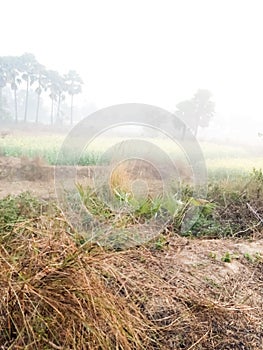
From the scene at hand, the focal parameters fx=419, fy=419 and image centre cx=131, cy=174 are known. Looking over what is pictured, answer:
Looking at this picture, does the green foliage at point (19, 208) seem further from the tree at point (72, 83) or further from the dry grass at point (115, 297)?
the tree at point (72, 83)

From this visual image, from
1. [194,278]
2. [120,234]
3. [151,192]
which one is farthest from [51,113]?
[194,278]

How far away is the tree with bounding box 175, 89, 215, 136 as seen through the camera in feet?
5.76

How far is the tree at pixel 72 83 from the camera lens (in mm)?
1659

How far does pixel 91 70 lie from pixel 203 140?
0.56 meters

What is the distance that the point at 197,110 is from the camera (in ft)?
5.92

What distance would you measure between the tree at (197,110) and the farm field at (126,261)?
99mm

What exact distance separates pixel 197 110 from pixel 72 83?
0.54m

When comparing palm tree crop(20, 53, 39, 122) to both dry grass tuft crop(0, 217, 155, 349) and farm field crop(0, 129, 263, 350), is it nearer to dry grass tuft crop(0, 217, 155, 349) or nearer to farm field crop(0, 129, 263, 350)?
farm field crop(0, 129, 263, 350)

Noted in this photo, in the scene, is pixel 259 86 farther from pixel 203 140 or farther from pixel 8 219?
pixel 8 219

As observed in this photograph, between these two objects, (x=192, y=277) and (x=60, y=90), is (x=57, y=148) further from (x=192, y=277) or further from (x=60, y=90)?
(x=192, y=277)

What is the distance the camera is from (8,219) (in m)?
1.32

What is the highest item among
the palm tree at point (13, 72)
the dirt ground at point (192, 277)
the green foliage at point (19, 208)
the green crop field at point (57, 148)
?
the palm tree at point (13, 72)

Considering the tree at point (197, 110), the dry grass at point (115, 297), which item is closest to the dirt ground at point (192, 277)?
the dry grass at point (115, 297)

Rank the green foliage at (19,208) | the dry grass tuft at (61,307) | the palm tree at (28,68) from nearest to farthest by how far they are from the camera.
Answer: the dry grass tuft at (61,307) → the green foliage at (19,208) → the palm tree at (28,68)
